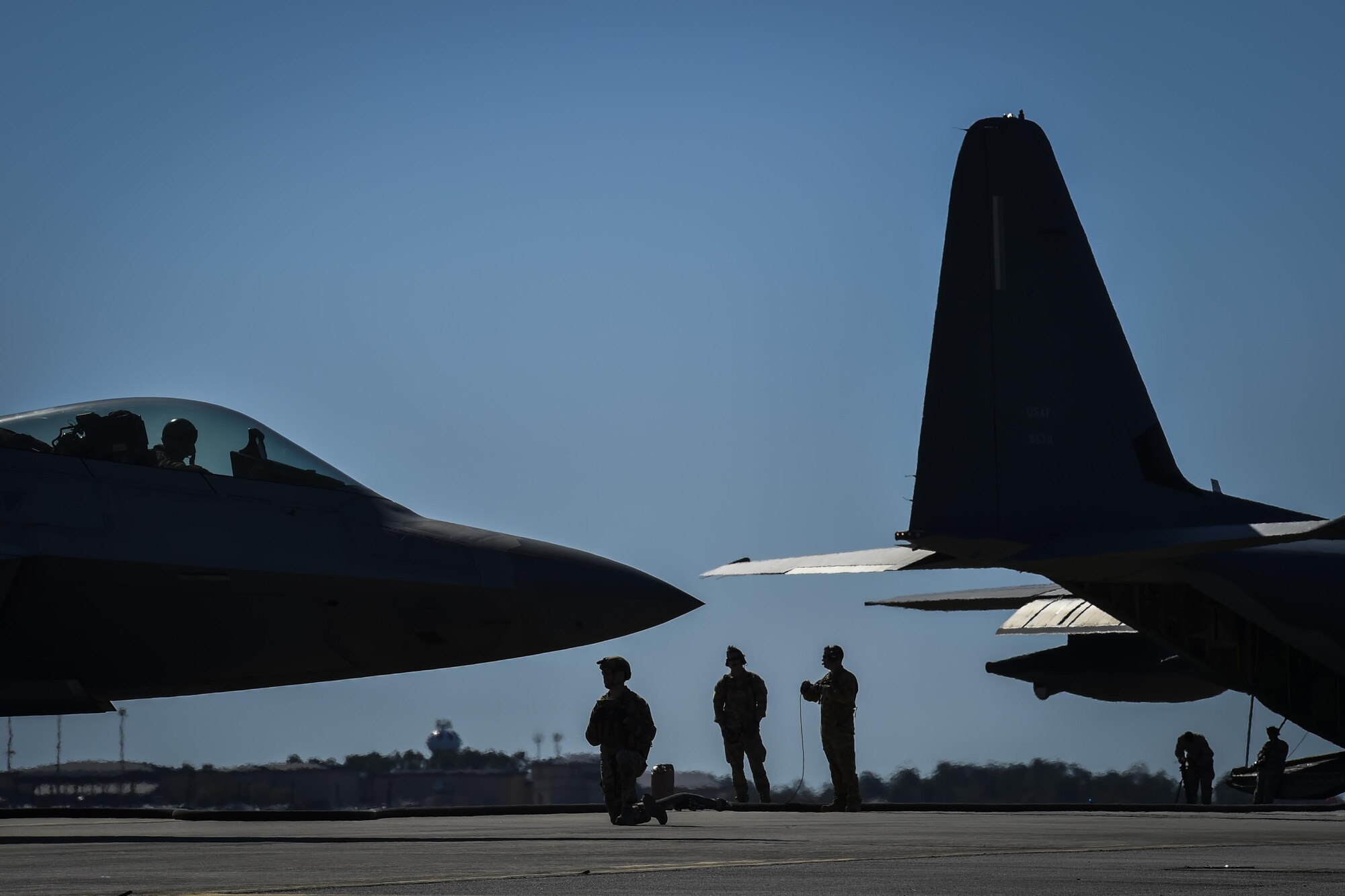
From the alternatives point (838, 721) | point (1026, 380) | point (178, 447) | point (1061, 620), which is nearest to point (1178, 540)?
point (1026, 380)

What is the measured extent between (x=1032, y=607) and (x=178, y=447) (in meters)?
16.2

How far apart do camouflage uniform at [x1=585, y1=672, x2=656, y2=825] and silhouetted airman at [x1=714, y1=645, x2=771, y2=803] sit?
8174 millimetres

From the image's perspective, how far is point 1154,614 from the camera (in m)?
18.4

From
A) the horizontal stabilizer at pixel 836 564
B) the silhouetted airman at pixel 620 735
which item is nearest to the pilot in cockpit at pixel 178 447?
the silhouetted airman at pixel 620 735

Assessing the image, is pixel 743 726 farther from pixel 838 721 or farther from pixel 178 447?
pixel 178 447

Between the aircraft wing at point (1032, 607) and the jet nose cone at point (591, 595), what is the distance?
34.5 feet

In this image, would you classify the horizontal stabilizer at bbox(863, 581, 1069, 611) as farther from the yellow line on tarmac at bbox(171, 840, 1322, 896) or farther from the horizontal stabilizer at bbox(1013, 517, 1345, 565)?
the yellow line on tarmac at bbox(171, 840, 1322, 896)

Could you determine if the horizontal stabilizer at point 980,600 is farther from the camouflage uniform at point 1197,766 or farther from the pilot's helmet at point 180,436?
the pilot's helmet at point 180,436

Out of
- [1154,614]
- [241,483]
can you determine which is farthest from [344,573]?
[1154,614]

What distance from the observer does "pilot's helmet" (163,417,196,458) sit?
13289 millimetres

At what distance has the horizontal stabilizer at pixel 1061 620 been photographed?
930 inches

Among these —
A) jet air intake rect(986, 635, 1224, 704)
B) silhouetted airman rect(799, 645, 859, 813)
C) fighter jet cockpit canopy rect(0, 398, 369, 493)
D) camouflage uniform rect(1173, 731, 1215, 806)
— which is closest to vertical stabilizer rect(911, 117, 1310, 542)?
silhouetted airman rect(799, 645, 859, 813)

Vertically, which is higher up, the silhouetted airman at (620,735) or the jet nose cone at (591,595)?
the jet nose cone at (591,595)

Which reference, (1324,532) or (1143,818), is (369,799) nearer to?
(1143,818)
